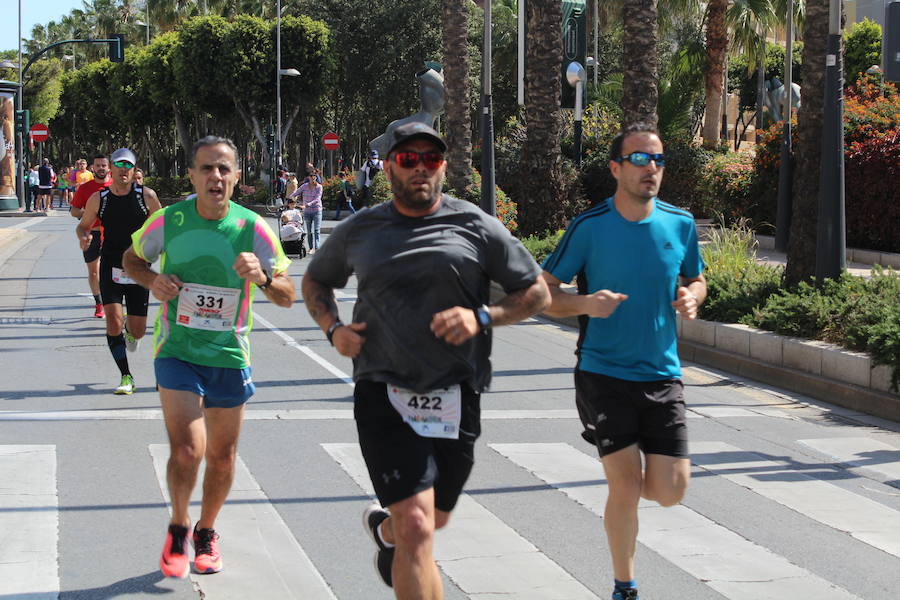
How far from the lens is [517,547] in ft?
19.3

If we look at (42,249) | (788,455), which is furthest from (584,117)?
(788,455)

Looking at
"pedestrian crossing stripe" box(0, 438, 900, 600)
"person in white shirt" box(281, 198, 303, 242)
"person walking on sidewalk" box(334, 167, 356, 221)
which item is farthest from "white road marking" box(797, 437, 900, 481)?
"person walking on sidewalk" box(334, 167, 356, 221)

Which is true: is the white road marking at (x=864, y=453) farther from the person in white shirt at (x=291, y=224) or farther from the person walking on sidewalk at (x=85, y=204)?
the person in white shirt at (x=291, y=224)

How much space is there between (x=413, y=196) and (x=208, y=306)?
1.57 m

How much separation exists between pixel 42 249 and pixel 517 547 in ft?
79.1

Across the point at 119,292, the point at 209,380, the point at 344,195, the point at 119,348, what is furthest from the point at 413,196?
the point at 344,195

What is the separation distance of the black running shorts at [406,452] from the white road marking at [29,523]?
175 centimetres

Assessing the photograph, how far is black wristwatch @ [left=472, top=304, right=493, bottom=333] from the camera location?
13.8 ft

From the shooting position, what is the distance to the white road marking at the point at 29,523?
525cm

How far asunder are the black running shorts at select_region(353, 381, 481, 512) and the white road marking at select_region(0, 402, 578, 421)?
4841mm

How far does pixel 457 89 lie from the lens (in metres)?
25.1

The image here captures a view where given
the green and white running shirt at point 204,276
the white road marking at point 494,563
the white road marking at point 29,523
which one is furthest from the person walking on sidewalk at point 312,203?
the green and white running shirt at point 204,276

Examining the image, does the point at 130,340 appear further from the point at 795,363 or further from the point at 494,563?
the point at 795,363

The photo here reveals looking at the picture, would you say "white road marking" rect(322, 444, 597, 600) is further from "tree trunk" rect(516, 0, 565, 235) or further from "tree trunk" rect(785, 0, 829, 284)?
"tree trunk" rect(516, 0, 565, 235)
